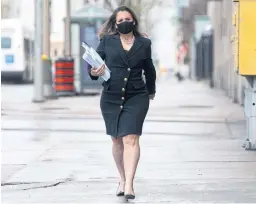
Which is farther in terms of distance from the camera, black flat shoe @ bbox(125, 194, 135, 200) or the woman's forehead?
the woman's forehead

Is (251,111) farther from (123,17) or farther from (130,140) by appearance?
(123,17)

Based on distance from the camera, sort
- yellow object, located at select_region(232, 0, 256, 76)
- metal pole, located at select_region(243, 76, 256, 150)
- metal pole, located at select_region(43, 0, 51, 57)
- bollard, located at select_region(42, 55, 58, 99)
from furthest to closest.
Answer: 1. metal pole, located at select_region(43, 0, 51, 57)
2. bollard, located at select_region(42, 55, 58, 99)
3. metal pole, located at select_region(243, 76, 256, 150)
4. yellow object, located at select_region(232, 0, 256, 76)

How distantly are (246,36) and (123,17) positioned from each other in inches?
117

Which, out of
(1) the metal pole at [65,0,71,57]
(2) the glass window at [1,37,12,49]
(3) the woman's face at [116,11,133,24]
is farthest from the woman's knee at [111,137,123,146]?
(2) the glass window at [1,37,12,49]

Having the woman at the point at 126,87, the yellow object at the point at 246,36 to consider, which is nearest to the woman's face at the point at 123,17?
the woman at the point at 126,87

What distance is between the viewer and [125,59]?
273 inches

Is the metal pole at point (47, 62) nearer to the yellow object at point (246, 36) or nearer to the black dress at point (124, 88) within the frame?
the yellow object at point (246, 36)

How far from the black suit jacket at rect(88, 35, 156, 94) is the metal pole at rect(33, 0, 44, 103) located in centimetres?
1401

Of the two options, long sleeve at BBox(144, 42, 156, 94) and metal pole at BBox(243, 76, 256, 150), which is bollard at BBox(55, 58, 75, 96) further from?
long sleeve at BBox(144, 42, 156, 94)

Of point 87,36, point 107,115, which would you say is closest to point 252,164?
point 107,115

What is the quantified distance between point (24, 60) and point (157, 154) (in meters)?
29.7

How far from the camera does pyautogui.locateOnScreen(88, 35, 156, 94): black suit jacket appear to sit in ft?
22.7

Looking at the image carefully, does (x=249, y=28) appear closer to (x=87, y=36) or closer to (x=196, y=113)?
(x=196, y=113)

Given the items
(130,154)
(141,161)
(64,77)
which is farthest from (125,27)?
(64,77)
